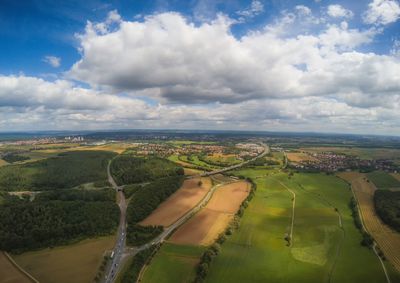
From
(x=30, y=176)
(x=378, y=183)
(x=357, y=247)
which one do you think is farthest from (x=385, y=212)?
(x=30, y=176)

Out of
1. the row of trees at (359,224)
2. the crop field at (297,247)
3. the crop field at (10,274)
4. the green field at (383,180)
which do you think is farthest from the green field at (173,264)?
the green field at (383,180)

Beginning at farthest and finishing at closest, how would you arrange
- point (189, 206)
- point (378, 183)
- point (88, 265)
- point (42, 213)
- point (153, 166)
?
point (153, 166)
point (378, 183)
point (189, 206)
point (42, 213)
point (88, 265)

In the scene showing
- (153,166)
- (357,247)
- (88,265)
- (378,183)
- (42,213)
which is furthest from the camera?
(153,166)

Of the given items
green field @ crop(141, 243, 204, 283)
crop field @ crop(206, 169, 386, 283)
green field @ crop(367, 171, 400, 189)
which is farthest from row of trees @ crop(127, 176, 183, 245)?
green field @ crop(367, 171, 400, 189)

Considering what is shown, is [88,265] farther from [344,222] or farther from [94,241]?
[344,222]

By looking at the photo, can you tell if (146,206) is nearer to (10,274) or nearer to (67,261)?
(67,261)

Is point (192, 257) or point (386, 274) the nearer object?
point (386, 274)

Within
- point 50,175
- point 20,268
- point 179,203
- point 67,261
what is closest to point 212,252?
point 67,261
